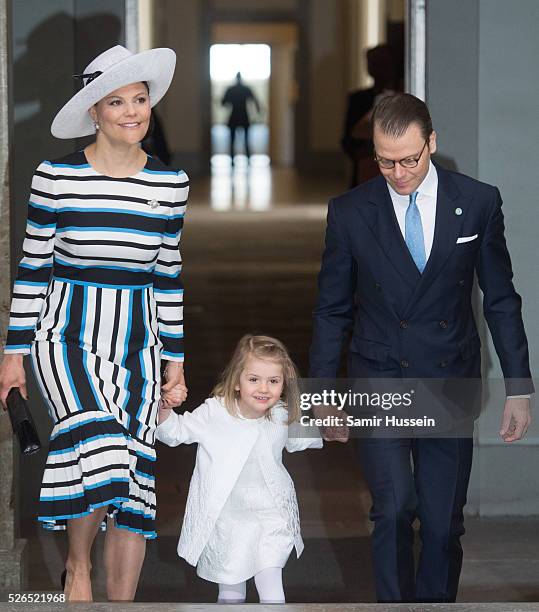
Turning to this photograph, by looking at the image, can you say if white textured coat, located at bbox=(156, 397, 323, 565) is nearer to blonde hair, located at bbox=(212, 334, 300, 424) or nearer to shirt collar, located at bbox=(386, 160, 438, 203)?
blonde hair, located at bbox=(212, 334, 300, 424)

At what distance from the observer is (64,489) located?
349cm

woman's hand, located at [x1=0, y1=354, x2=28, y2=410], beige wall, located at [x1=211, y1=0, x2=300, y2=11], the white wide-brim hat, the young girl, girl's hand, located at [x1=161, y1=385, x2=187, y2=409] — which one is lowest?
the young girl

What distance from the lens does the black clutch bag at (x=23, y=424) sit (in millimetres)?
3480

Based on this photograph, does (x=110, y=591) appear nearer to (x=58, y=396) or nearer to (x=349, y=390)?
(x=58, y=396)

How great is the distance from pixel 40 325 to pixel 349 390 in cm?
84

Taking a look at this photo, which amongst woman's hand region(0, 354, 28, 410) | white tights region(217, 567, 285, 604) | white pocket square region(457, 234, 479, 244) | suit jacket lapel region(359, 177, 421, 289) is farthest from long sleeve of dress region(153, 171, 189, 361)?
white pocket square region(457, 234, 479, 244)

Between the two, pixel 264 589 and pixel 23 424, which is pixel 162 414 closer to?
pixel 23 424

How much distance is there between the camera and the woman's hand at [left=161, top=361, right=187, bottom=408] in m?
3.61

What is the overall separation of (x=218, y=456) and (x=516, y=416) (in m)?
0.83

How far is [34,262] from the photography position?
3.46 meters

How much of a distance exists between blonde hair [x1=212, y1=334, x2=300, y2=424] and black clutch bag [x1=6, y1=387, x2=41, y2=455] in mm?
488

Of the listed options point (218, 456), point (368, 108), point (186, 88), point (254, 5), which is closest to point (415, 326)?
point (218, 456)

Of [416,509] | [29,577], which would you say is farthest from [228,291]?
[416,509]

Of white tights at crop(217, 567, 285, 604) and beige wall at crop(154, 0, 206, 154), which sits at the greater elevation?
beige wall at crop(154, 0, 206, 154)
